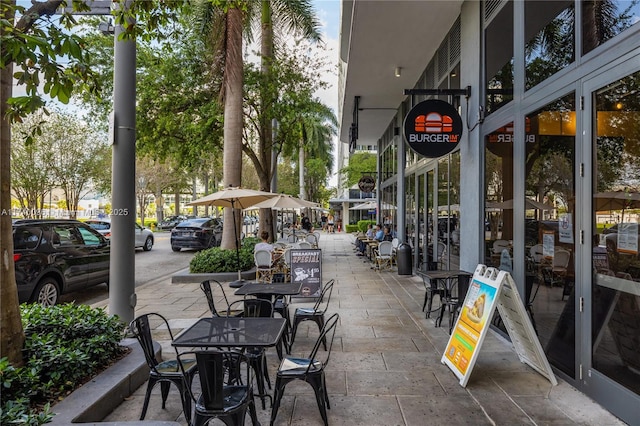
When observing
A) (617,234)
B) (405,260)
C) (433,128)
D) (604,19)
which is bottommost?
(405,260)

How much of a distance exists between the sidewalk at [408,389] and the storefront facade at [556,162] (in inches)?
16.0

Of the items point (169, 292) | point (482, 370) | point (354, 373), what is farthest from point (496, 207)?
point (169, 292)

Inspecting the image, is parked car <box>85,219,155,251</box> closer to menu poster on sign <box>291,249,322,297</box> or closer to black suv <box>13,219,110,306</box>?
black suv <box>13,219,110,306</box>

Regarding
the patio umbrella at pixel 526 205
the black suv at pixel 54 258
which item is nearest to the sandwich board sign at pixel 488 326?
the patio umbrella at pixel 526 205

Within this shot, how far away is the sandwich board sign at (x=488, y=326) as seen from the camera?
169 inches

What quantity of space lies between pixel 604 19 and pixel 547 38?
38.2 inches

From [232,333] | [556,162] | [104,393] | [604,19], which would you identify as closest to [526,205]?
[556,162]

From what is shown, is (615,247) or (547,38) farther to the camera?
(547,38)

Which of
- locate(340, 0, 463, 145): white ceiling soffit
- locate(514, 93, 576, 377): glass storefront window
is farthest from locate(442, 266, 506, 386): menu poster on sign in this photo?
locate(340, 0, 463, 145): white ceiling soffit

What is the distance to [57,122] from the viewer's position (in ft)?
71.1

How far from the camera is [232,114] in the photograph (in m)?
12.1

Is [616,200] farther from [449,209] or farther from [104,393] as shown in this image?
[449,209]

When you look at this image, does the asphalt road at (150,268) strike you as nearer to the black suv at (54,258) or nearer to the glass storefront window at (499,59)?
the black suv at (54,258)

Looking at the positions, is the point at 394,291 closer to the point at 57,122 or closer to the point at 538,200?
the point at 538,200
